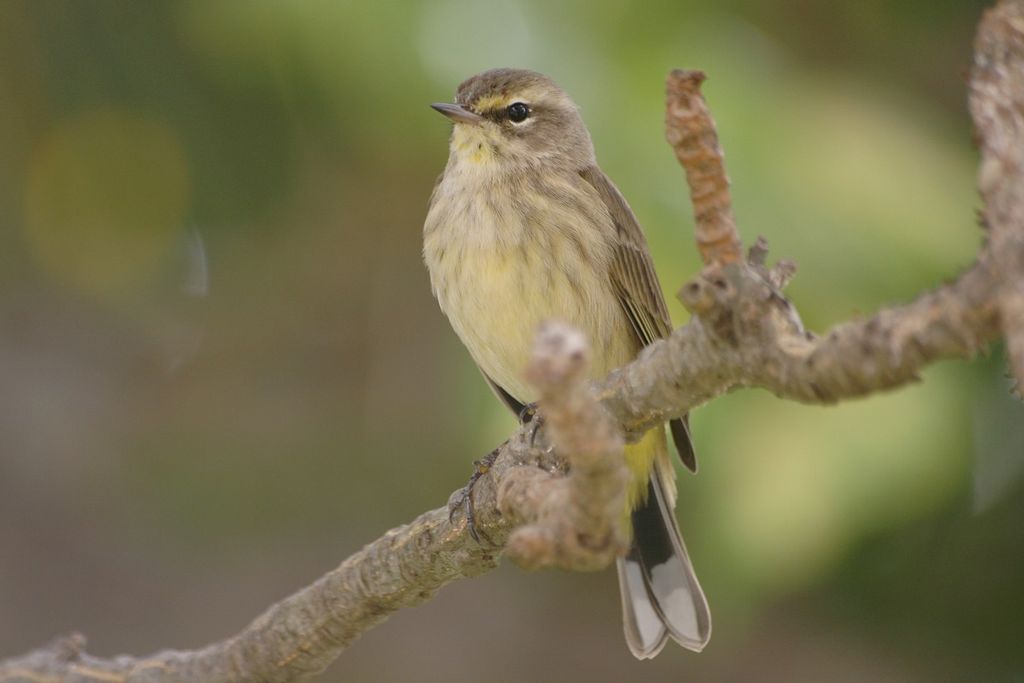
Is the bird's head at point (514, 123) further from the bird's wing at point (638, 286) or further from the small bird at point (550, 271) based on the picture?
the bird's wing at point (638, 286)

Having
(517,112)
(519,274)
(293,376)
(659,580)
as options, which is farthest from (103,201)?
(659,580)

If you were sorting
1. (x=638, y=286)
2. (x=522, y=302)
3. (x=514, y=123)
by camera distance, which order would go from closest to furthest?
(x=522, y=302), (x=638, y=286), (x=514, y=123)

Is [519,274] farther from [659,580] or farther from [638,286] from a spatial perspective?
[659,580]

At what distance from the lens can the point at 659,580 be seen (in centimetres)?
363

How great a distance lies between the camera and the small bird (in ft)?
11.0

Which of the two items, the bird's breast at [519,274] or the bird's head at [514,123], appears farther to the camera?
the bird's head at [514,123]

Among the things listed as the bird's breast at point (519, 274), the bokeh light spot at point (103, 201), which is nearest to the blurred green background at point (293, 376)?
the bokeh light spot at point (103, 201)

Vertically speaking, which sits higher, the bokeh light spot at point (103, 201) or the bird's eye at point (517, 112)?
the bokeh light spot at point (103, 201)

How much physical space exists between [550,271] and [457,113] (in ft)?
1.94

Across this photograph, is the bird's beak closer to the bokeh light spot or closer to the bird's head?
the bird's head

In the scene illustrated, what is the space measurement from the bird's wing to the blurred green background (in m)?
0.49

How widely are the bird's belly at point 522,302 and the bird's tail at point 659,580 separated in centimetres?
37

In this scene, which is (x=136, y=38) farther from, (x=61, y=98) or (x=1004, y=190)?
(x=1004, y=190)

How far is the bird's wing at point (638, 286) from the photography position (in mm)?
3504
